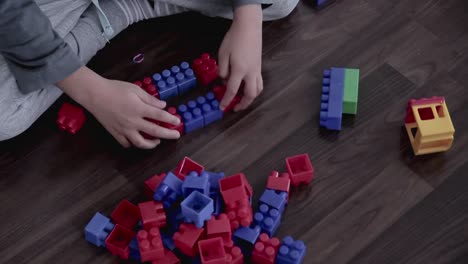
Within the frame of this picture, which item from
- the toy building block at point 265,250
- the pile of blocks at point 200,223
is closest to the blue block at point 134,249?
the pile of blocks at point 200,223

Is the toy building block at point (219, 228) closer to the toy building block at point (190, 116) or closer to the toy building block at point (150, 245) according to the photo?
the toy building block at point (150, 245)

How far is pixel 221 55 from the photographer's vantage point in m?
1.21

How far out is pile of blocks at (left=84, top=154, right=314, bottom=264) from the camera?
1017 millimetres

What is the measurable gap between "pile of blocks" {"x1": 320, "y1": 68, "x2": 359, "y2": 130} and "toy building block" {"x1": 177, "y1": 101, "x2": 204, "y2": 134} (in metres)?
0.24

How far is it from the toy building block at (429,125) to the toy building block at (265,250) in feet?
1.13

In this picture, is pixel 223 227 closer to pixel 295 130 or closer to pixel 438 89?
pixel 295 130

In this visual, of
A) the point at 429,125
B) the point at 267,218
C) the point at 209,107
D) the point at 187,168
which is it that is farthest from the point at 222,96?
the point at 429,125

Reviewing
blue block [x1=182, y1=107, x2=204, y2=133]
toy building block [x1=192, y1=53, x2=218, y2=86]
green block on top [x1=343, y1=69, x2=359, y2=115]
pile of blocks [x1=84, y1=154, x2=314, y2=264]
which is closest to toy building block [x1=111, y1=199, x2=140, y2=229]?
pile of blocks [x1=84, y1=154, x2=314, y2=264]

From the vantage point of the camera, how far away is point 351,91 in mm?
1215

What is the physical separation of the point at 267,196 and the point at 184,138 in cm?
23

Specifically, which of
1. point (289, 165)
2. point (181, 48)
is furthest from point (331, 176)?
point (181, 48)

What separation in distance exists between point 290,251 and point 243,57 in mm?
388

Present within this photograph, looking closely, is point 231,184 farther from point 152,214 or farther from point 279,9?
point 279,9

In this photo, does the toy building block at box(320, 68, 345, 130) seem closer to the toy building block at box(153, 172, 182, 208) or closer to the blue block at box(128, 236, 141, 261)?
the toy building block at box(153, 172, 182, 208)
